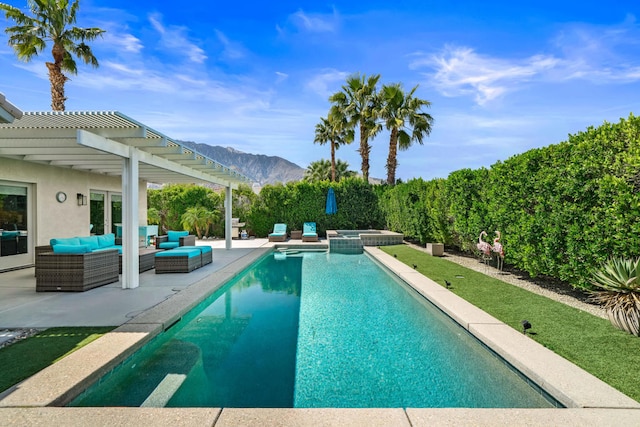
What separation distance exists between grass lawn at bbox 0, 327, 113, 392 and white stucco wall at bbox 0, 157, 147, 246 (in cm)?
716

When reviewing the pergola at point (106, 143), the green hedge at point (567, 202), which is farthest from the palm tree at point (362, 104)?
the pergola at point (106, 143)

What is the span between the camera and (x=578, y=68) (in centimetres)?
1083

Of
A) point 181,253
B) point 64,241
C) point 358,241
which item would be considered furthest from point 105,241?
point 358,241

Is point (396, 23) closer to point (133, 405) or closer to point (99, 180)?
point (99, 180)

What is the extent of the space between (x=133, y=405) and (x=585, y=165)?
7.31 m

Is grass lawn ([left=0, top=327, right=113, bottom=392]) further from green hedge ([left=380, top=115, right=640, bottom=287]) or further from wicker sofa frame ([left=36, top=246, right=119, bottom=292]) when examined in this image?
green hedge ([left=380, top=115, right=640, bottom=287])

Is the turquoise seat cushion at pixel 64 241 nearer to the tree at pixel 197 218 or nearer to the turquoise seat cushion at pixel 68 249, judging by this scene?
the turquoise seat cushion at pixel 68 249

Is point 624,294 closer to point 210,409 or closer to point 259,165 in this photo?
point 210,409

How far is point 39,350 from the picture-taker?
3965 millimetres

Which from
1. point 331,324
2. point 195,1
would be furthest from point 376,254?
point 195,1

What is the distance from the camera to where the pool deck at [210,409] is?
271cm

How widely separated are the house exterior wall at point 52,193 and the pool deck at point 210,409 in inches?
203

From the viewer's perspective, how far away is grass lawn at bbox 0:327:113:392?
3.41 metres

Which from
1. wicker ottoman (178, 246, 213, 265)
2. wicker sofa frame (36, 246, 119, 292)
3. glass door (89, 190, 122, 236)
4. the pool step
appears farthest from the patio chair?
the pool step
